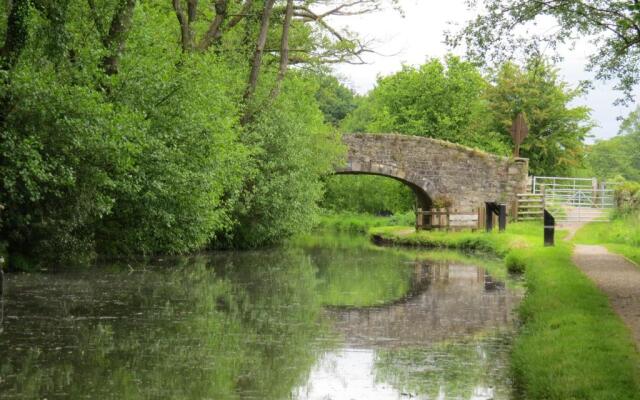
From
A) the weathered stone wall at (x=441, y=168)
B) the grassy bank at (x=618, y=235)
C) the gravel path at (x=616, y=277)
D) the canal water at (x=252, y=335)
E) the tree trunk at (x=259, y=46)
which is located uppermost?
the tree trunk at (x=259, y=46)

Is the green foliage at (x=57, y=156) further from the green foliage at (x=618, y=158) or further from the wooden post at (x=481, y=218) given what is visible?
the green foliage at (x=618, y=158)

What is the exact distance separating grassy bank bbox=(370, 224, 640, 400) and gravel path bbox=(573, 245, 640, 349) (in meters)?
0.14

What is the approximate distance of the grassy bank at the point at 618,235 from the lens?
61.9 ft

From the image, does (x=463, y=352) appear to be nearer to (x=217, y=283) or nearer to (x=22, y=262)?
(x=217, y=283)

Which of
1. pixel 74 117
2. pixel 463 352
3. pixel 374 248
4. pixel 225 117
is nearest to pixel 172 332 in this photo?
pixel 463 352

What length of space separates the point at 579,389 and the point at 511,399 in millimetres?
1002

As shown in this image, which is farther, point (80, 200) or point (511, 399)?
point (80, 200)

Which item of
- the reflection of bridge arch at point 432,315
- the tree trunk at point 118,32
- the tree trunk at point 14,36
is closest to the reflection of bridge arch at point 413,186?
the reflection of bridge arch at point 432,315

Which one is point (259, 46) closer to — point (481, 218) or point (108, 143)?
point (108, 143)

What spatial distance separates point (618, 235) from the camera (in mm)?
22344

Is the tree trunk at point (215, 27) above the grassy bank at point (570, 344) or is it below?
above

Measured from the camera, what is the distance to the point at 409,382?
8406mm

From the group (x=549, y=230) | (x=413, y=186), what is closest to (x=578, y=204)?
(x=413, y=186)

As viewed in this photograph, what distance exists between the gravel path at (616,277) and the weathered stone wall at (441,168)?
11.5m
